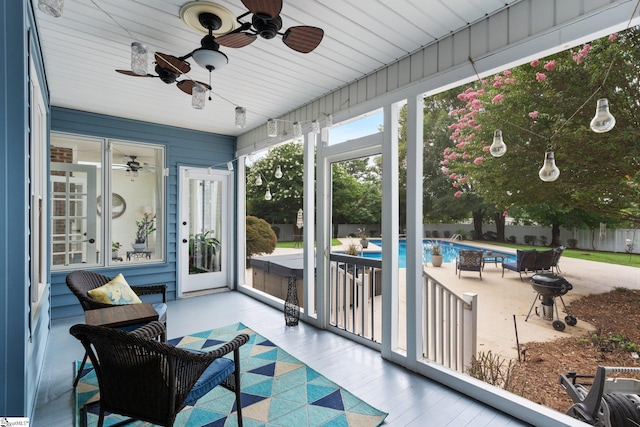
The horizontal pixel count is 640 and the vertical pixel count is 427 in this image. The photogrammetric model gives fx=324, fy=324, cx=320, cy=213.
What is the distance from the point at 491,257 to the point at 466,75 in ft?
4.71

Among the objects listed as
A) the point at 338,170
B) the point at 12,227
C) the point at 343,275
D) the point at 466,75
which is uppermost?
the point at 466,75

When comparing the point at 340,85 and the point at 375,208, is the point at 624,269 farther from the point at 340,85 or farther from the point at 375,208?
the point at 340,85

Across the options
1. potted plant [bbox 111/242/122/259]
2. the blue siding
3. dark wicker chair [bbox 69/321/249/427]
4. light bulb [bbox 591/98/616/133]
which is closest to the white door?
the blue siding

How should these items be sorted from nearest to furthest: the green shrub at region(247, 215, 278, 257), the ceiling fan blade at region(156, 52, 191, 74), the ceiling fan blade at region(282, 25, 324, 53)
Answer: the ceiling fan blade at region(282, 25, 324, 53), the ceiling fan blade at region(156, 52, 191, 74), the green shrub at region(247, 215, 278, 257)

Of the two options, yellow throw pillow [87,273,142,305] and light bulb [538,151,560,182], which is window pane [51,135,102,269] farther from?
light bulb [538,151,560,182]

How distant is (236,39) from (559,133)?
2.22 metres

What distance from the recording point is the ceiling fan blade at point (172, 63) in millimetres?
2308

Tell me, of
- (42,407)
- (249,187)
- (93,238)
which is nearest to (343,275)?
(42,407)

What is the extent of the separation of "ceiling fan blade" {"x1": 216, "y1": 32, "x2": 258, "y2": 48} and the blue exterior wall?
101cm

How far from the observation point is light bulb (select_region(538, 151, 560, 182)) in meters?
2.08

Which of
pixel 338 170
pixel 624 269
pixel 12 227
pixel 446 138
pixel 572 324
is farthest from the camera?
pixel 338 170

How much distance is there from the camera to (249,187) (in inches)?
368

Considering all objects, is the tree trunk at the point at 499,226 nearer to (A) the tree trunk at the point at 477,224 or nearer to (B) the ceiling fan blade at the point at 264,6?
(A) the tree trunk at the point at 477,224

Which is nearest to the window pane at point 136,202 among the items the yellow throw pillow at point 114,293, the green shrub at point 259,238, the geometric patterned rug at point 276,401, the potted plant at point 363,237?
the yellow throw pillow at point 114,293
